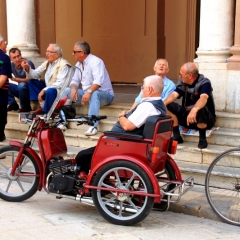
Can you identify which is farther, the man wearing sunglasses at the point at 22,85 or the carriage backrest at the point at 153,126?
the man wearing sunglasses at the point at 22,85

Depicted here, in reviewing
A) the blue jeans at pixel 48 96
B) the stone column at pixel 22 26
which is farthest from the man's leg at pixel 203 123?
the stone column at pixel 22 26

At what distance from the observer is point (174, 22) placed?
41.9 feet

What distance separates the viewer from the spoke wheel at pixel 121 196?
17.8 ft

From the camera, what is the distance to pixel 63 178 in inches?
229

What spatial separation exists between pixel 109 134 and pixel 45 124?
2.82 feet

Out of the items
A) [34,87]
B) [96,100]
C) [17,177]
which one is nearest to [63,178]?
[17,177]

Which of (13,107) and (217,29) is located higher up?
(217,29)

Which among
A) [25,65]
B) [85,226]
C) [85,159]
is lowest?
[85,226]

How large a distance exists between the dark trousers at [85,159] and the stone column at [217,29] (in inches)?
114

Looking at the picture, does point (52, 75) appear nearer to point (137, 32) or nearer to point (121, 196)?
point (121, 196)

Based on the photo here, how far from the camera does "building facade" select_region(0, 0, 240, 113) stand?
8.01 metres

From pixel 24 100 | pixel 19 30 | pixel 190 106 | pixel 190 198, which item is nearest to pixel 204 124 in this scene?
pixel 190 106

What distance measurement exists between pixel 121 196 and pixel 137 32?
26.2ft

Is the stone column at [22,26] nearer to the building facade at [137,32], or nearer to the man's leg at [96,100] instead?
the building facade at [137,32]
